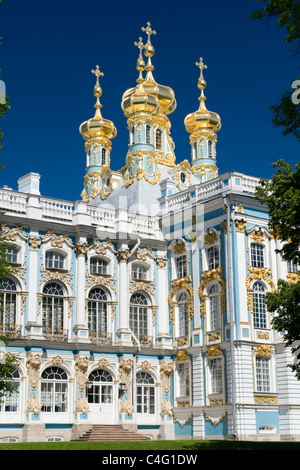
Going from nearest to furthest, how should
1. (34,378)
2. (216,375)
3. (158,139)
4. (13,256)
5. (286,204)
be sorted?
(286,204), (34,378), (13,256), (216,375), (158,139)

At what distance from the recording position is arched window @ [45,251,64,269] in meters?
29.1

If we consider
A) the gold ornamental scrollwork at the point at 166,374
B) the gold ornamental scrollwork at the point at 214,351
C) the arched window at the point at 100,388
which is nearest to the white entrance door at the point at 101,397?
the arched window at the point at 100,388

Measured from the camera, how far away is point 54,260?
29250 millimetres

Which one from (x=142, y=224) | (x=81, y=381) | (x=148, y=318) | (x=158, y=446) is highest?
(x=142, y=224)

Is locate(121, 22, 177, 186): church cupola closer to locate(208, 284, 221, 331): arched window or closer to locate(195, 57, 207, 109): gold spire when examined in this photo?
locate(195, 57, 207, 109): gold spire

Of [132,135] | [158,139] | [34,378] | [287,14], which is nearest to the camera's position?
[287,14]

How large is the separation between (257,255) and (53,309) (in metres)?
8.26

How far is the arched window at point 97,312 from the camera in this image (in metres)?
29.7

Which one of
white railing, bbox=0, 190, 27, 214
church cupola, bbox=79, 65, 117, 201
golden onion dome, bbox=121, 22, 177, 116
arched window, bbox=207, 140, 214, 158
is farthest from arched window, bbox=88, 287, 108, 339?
arched window, bbox=207, 140, 214, 158

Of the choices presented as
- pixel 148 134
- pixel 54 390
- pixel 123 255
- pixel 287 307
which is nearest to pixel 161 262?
pixel 123 255

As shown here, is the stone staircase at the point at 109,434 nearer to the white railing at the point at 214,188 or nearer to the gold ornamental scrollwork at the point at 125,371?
the gold ornamental scrollwork at the point at 125,371

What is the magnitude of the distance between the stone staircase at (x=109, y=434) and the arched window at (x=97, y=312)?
359 cm

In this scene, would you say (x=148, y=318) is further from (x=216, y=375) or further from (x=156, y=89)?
(x=156, y=89)

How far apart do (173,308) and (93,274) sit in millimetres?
3864
